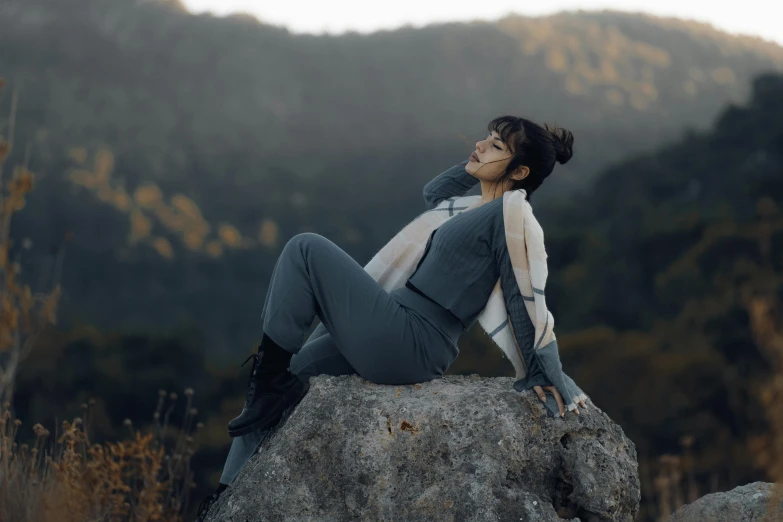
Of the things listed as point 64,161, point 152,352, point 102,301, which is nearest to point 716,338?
point 152,352

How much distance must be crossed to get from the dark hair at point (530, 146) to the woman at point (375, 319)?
0.93ft

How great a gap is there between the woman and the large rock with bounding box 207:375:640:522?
0.38ft

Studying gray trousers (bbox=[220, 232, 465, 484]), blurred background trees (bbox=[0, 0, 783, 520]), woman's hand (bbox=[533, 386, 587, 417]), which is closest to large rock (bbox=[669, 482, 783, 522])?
woman's hand (bbox=[533, 386, 587, 417])

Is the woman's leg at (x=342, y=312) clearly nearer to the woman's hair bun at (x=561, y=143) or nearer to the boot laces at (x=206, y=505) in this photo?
the boot laces at (x=206, y=505)

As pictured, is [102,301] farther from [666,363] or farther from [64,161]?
[666,363]

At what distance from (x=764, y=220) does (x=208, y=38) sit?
6002cm

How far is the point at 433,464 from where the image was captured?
3248 millimetres

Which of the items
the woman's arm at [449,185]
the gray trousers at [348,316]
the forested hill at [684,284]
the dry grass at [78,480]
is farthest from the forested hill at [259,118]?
the gray trousers at [348,316]

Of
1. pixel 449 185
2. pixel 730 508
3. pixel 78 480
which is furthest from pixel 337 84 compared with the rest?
pixel 730 508

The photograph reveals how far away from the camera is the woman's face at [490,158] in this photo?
3.82 metres

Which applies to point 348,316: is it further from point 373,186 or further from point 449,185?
point 373,186

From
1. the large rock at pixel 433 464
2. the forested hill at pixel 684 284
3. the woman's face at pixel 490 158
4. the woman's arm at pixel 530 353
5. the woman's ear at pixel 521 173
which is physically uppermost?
the woman's face at pixel 490 158

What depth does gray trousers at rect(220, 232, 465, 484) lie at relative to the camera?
3.39m

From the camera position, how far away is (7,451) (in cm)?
361
